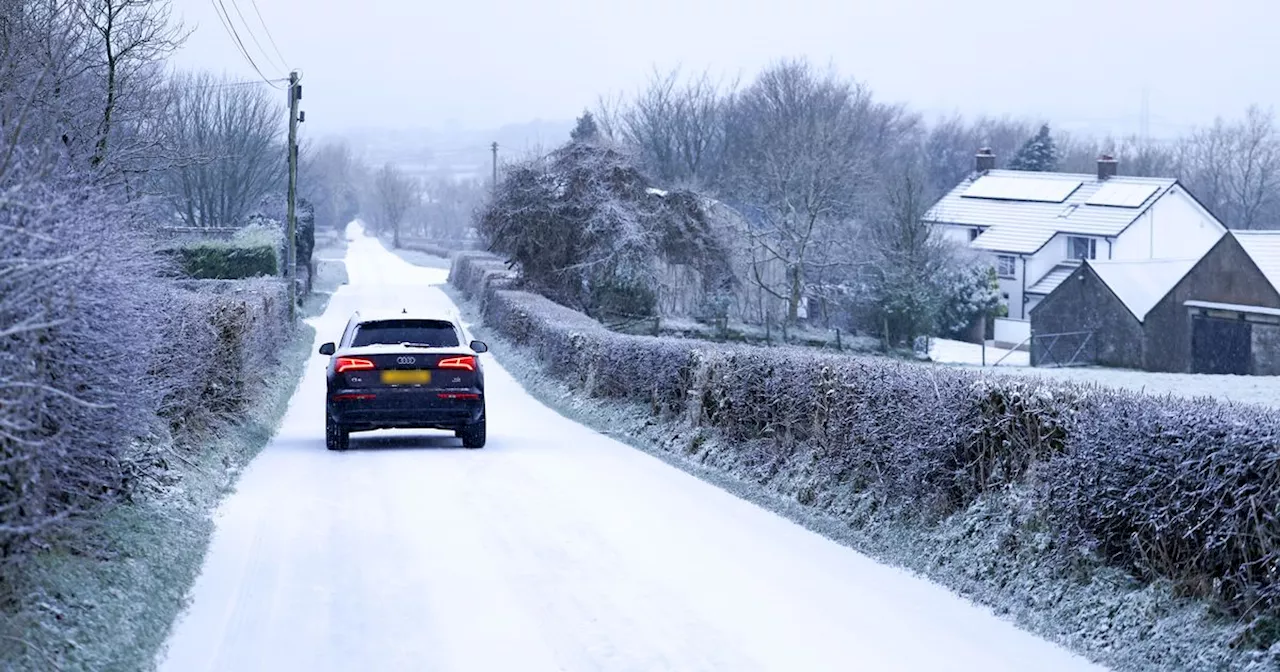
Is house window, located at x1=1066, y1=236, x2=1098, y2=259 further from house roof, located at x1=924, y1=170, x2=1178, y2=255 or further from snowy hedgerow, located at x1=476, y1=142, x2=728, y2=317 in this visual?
snowy hedgerow, located at x1=476, y1=142, x2=728, y2=317

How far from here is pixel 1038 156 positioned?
330 feet

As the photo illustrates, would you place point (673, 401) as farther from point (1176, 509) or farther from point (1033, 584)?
point (1176, 509)

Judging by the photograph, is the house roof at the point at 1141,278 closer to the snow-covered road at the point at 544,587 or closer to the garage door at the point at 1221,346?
the garage door at the point at 1221,346

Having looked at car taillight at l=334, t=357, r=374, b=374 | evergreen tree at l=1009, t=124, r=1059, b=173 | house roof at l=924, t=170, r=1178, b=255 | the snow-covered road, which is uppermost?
evergreen tree at l=1009, t=124, r=1059, b=173

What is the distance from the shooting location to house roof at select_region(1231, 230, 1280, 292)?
53062 mm

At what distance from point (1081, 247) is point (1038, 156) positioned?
2680 centimetres

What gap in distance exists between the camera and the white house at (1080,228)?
7388cm

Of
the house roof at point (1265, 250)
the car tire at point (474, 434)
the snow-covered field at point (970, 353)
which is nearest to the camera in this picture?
the car tire at point (474, 434)

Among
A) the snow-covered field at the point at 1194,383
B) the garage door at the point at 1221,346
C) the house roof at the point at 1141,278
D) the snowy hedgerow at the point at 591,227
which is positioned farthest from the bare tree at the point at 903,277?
the snowy hedgerow at the point at 591,227

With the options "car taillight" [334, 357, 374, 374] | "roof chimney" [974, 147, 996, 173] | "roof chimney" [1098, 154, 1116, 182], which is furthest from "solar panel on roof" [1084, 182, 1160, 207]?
"car taillight" [334, 357, 374, 374]

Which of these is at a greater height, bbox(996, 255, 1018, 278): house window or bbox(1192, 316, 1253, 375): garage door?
bbox(996, 255, 1018, 278): house window

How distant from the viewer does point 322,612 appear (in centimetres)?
890

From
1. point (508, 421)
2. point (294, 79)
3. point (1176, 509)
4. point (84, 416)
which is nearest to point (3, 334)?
point (84, 416)

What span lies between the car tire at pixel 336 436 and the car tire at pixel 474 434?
1.42 meters
